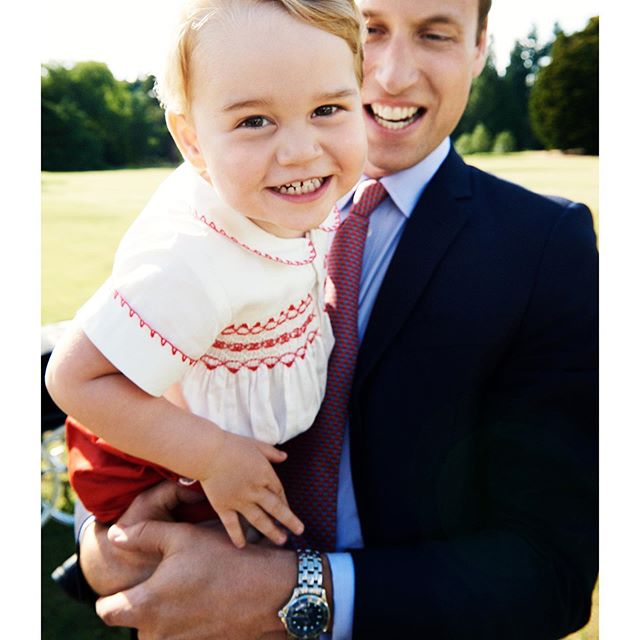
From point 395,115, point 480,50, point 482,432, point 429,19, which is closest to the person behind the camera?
point 482,432

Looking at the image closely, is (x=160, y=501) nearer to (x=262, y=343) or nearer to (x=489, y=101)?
(x=262, y=343)

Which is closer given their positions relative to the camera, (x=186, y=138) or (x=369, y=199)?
(x=186, y=138)

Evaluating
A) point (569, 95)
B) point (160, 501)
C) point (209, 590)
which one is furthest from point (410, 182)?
point (569, 95)

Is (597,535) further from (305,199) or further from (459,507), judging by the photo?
(305,199)

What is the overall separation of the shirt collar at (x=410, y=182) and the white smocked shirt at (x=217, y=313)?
0.28 meters

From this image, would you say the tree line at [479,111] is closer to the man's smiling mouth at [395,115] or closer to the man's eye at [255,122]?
the man's smiling mouth at [395,115]

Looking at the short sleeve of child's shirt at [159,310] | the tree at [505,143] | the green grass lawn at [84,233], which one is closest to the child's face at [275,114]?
the short sleeve of child's shirt at [159,310]

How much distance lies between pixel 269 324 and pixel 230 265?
0.20m

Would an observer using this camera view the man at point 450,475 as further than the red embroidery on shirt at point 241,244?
Yes

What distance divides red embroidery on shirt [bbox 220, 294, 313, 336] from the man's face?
0.63 metres

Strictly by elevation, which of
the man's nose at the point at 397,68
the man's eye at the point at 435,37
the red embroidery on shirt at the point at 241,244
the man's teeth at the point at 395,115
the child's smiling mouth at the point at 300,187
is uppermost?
the man's eye at the point at 435,37

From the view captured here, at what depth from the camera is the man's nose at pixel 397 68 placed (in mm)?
2168

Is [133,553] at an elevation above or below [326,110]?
below

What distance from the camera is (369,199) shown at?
7.06ft
